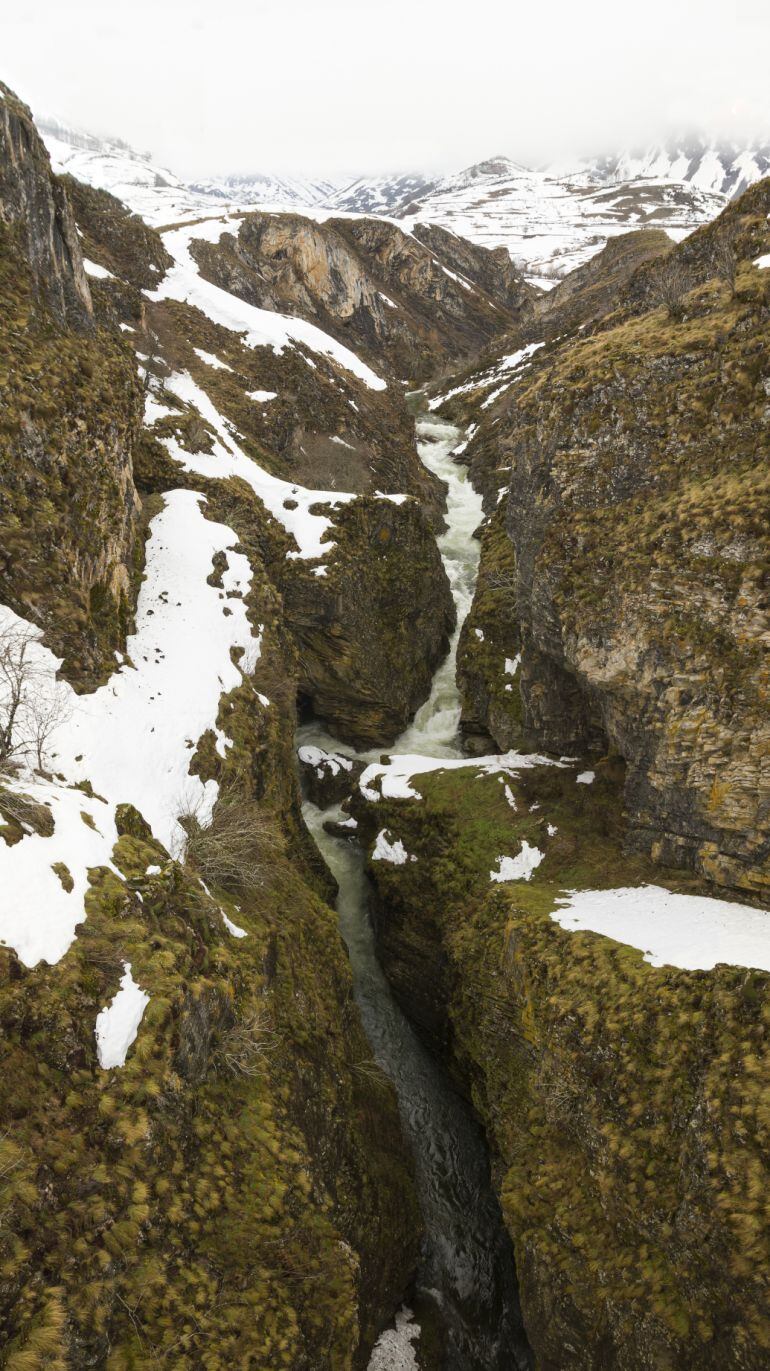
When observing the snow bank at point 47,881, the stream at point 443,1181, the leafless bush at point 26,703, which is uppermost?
the leafless bush at point 26,703

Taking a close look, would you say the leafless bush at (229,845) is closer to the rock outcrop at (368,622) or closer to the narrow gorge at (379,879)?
the narrow gorge at (379,879)

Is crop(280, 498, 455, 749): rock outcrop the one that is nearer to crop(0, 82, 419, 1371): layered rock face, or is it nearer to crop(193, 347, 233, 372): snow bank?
crop(0, 82, 419, 1371): layered rock face

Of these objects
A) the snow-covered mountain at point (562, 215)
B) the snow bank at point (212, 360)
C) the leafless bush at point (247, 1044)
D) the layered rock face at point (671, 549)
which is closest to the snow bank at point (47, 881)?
the leafless bush at point (247, 1044)

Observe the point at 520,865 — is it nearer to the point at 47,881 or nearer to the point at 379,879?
the point at 379,879

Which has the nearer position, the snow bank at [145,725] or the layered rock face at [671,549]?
the snow bank at [145,725]

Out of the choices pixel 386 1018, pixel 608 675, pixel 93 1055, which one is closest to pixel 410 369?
pixel 608 675

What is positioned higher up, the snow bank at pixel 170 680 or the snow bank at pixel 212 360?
the snow bank at pixel 212 360
